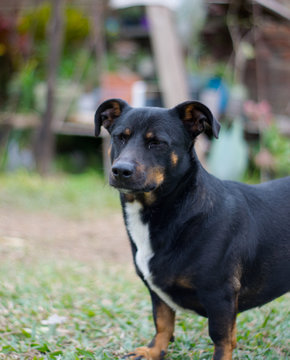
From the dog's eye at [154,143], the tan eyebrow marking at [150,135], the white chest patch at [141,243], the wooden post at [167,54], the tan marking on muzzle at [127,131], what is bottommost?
the wooden post at [167,54]

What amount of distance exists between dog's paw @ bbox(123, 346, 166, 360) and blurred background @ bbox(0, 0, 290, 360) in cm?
10

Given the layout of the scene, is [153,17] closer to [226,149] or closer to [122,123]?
[226,149]

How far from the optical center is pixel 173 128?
300 cm

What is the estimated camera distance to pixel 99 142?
37.2 ft

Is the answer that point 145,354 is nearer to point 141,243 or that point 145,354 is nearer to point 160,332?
point 160,332

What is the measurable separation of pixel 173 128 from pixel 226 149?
597cm

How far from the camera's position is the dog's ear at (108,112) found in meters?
3.25

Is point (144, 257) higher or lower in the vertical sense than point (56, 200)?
higher

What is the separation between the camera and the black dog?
9.03 ft

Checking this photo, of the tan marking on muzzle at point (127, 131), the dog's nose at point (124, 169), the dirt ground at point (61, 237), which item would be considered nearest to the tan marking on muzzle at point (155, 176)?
the dog's nose at point (124, 169)

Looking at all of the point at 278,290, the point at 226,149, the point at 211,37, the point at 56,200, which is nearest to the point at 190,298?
the point at 278,290

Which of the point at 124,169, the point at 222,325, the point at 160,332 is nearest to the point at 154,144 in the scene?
the point at 124,169

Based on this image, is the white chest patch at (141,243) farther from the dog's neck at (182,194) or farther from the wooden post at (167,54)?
the wooden post at (167,54)

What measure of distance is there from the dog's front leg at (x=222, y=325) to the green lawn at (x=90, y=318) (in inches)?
16.9
